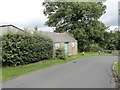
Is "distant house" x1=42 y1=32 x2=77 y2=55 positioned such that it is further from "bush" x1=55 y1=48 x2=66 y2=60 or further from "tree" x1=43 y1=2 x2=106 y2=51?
"tree" x1=43 y1=2 x2=106 y2=51

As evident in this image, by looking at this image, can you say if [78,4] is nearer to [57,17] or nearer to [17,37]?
[57,17]

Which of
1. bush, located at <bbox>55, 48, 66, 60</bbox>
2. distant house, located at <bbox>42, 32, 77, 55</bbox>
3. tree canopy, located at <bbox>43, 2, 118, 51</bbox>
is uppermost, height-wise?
tree canopy, located at <bbox>43, 2, 118, 51</bbox>

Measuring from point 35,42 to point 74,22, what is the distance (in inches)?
985

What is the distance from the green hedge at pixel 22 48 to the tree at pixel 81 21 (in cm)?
2050

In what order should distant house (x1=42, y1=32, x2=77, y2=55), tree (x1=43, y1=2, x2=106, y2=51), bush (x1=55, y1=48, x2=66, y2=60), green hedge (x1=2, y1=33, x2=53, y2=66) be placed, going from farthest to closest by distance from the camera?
1. tree (x1=43, y1=2, x2=106, y2=51)
2. distant house (x1=42, y1=32, x2=77, y2=55)
3. bush (x1=55, y1=48, x2=66, y2=60)
4. green hedge (x1=2, y1=33, x2=53, y2=66)

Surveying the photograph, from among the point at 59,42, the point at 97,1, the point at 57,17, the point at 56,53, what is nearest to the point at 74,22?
Result: the point at 57,17

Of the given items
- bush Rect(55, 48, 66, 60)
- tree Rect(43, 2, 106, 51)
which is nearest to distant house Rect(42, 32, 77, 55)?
bush Rect(55, 48, 66, 60)

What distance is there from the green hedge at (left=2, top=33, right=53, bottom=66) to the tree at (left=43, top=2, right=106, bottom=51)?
20.5 metres

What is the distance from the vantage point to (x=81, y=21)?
48.5 meters

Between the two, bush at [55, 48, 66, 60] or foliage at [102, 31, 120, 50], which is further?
foliage at [102, 31, 120, 50]

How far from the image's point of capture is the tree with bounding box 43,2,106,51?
45.9 metres

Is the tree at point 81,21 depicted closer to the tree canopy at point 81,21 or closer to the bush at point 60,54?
the tree canopy at point 81,21

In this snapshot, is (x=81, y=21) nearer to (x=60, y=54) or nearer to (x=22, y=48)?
(x=60, y=54)

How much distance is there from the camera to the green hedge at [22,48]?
21.0 m
